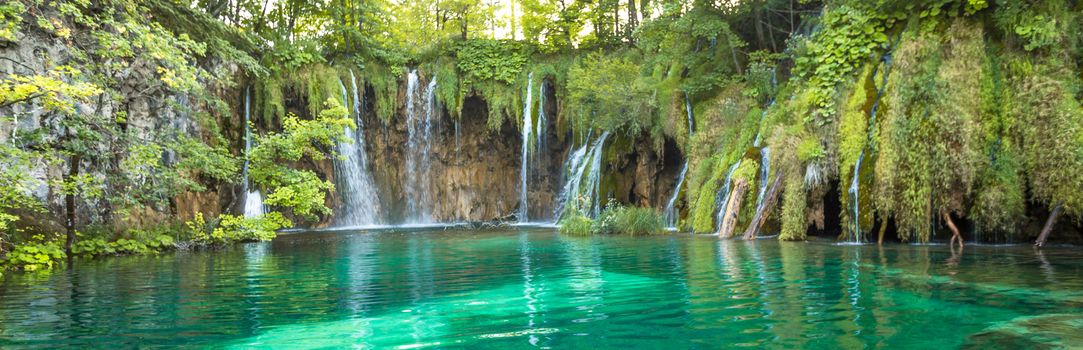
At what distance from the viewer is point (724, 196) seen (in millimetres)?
14391

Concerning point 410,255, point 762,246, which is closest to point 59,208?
point 410,255

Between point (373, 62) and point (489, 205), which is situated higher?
point (373, 62)

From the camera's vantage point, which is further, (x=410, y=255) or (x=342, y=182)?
(x=342, y=182)

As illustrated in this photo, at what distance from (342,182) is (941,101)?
1949 centimetres

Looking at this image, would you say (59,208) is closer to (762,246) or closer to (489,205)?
(762,246)

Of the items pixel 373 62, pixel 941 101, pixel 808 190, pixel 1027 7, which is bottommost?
pixel 808 190

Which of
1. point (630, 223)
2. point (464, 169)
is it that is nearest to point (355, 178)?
point (464, 169)

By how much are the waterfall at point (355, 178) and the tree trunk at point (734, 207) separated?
14.9m

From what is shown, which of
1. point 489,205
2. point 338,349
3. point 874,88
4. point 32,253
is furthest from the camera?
point 489,205

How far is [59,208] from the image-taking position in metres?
12.6

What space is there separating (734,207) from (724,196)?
0.90 metres

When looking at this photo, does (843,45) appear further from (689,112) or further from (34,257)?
(34,257)

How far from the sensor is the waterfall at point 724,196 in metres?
14.1

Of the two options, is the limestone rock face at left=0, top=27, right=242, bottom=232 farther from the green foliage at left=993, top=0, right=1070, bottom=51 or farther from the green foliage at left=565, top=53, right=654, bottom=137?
the green foliage at left=993, top=0, right=1070, bottom=51
